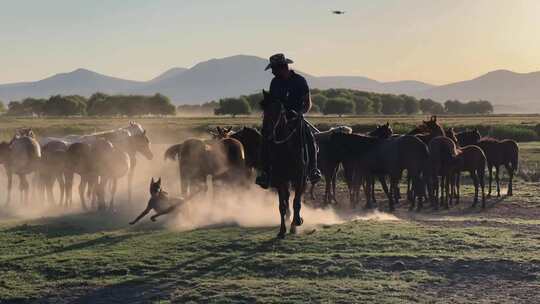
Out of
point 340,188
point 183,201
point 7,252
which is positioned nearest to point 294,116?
point 183,201

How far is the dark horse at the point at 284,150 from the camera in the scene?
1226 centimetres

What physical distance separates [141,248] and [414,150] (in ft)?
34.6

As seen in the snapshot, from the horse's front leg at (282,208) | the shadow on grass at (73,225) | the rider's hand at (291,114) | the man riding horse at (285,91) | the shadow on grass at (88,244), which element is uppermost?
the man riding horse at (285,91)

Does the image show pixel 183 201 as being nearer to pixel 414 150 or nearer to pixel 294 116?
pixel 294 116

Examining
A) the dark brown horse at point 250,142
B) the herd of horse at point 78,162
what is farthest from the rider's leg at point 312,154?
the herd of horse at point 78,162

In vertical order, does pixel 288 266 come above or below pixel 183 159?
below

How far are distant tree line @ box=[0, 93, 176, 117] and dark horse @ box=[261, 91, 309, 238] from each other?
13324cm

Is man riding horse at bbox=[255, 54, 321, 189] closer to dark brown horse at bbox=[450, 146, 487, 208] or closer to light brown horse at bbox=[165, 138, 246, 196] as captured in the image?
light brown horse at bbox=[165, 138, 246, 196]

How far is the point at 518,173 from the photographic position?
30.7m

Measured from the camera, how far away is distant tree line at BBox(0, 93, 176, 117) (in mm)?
140250

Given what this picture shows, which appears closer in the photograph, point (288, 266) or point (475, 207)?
point (288, 266)

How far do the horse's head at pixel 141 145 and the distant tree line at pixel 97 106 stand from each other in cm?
12259

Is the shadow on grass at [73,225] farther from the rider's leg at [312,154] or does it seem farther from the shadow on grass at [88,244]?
the rider's leg at [312,154]

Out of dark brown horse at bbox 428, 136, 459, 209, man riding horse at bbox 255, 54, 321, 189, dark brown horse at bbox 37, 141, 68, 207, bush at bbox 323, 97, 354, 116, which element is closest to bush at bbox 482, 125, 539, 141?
dark brown horse at bbox 428, 136, 459, 209
